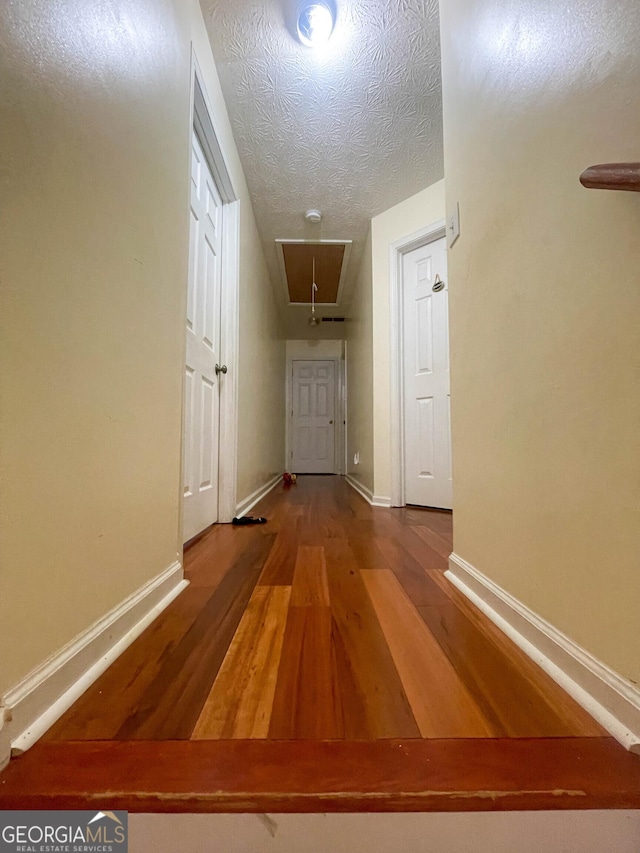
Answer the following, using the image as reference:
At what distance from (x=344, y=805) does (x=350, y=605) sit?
1.87 ft

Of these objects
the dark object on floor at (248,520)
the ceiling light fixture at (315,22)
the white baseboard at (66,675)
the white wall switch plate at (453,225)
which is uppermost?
the ceiling light fixture at (315,22)

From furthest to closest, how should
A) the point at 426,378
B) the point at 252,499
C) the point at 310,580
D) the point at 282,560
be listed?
the point at 252,499 → the point at 426,378 → the point at 282,560 → the point at 310,580

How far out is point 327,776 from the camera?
504 mm

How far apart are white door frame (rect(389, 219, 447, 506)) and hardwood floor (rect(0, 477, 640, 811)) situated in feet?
5.97

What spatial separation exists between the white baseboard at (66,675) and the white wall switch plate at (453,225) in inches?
56.2

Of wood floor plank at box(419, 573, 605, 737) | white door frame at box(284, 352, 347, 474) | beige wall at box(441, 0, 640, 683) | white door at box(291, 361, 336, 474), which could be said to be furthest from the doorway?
white door at box(291, 361, 336, 474)

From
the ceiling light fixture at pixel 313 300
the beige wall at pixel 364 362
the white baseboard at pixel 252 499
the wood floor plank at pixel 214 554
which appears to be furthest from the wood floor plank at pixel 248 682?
the ceiling light fixture at pixel 313 300

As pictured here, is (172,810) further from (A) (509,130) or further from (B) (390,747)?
(A) (509,130)

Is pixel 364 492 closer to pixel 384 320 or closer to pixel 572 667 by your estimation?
pixel 384 320

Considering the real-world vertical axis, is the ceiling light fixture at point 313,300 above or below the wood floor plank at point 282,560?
above

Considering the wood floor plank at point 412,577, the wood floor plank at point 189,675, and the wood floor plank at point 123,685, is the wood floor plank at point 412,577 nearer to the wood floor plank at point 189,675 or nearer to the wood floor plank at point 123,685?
the wood floor plank at point 189,675

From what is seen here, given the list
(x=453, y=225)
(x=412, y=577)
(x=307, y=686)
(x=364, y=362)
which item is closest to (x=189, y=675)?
(x=307, y=686)

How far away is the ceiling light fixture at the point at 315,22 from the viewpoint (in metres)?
1.67

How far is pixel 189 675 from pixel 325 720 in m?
0.29
